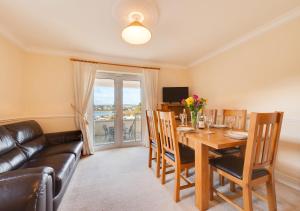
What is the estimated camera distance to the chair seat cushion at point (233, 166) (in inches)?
53.4

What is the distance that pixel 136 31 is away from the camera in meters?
1.73

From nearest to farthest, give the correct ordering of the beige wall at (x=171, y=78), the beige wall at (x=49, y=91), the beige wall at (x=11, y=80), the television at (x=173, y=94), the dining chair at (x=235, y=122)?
the dining chair at (x=235, y=122), the beige wall at (x=11, y=80), the beige wall at (x=49, y=91), the television at (x=173, y=94), the beige wall at (x=171, y=78)

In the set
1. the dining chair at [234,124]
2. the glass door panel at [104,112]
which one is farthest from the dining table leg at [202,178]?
the glass door panel at [104,112]

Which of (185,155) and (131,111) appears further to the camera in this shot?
(131,111)

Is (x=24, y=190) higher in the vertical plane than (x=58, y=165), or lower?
higher

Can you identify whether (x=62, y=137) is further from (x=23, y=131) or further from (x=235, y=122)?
(x=235, y=122)

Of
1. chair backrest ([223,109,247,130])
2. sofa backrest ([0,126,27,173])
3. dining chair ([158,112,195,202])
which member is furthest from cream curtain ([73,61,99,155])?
chair backrest ([223,109,247,130])

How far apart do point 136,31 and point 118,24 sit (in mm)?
667

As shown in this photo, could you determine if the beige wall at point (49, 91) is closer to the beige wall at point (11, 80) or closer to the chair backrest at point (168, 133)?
the beige wall at point (11, 80)

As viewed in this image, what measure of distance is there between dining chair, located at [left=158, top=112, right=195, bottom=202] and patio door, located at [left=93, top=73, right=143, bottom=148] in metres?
2.08

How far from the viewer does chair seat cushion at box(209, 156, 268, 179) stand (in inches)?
53.4

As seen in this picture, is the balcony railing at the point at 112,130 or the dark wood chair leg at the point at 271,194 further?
the balcony railing at the point at 112,130

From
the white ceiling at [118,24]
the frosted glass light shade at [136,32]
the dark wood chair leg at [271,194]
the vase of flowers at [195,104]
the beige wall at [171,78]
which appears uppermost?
the white ceiling at [118,24]

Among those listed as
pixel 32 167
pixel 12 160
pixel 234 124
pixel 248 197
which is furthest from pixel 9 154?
pixel 234 124
